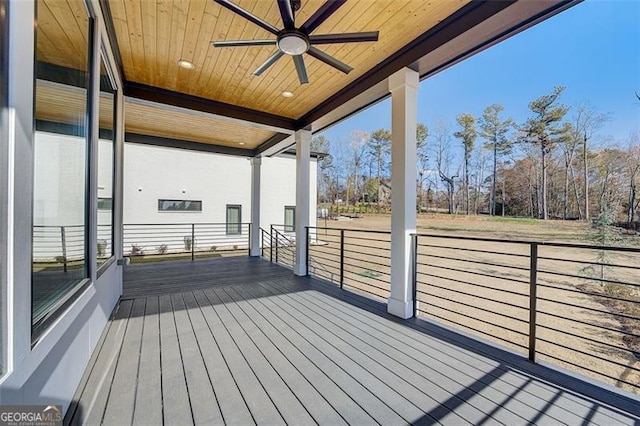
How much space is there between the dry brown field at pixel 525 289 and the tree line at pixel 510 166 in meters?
0.95

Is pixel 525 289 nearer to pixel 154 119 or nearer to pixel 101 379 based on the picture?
pixel 101 379

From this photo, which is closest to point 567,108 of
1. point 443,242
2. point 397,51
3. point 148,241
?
point 443,242

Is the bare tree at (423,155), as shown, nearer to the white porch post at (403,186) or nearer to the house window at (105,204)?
the white porch post at (403,186)

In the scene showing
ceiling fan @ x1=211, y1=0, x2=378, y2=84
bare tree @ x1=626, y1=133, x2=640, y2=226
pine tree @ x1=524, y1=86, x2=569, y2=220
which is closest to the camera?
ceiling fan @ x1=211, y1=0, x2=378, y2=84

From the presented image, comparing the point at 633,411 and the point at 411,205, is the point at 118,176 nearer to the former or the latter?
the point at 411,205

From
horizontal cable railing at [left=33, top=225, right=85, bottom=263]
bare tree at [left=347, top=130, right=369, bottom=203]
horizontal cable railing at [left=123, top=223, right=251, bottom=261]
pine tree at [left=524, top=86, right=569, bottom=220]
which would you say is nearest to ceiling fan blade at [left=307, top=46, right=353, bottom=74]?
horizontal cable railing at [left=33, top=225, right=85, bottom=263]

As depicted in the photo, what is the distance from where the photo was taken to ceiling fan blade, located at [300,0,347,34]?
159cm

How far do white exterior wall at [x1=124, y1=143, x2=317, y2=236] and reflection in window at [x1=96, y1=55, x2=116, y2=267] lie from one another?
15.3ft

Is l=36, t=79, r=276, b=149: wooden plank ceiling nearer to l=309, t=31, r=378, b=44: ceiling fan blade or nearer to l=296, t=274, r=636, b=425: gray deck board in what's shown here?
l=309, t=31, r=378, b=44: ceiling fan blade

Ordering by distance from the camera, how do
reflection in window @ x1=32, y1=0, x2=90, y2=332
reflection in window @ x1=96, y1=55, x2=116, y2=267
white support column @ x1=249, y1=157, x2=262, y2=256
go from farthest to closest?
white support column @ x1=249, y1=157, x2=262, y2=256 → reflection in window @ x1=96, y1=55, x2=116, y2=267 → reflection in window @ x1=32, y1=0, x2=90, y2=332

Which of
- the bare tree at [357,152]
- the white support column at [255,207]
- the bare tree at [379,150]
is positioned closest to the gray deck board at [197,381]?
the white support column at [255,207]

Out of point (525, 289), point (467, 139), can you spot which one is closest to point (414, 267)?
point (525, 289)

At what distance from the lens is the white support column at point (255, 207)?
20.7ft

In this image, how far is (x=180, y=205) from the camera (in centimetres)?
824
